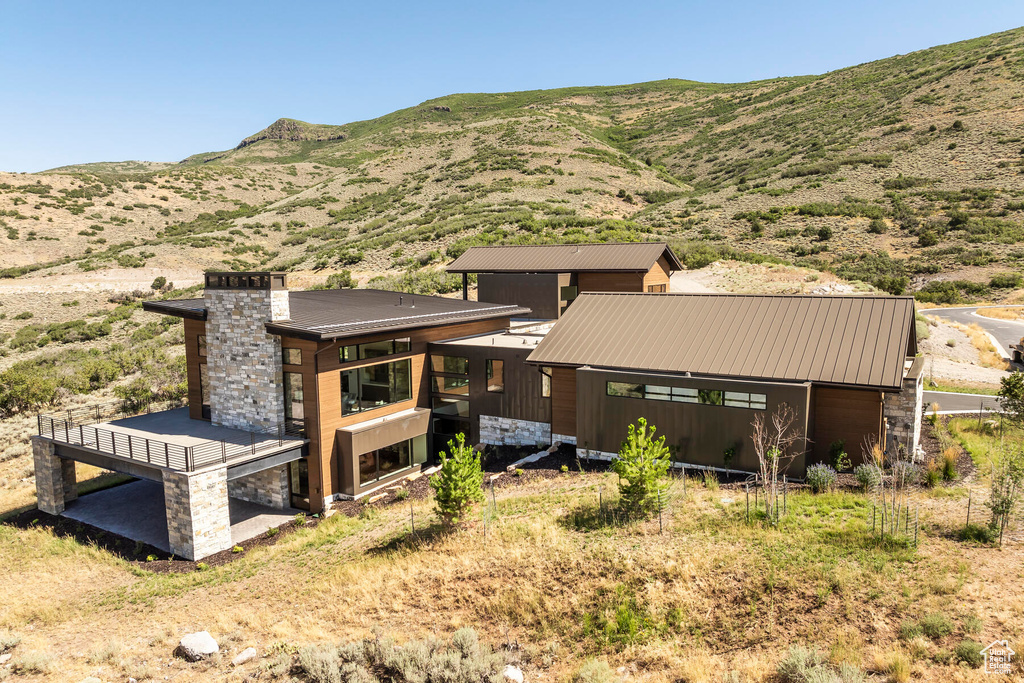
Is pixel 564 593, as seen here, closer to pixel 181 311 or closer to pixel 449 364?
pixel 449 364

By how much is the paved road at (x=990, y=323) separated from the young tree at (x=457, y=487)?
3318cm

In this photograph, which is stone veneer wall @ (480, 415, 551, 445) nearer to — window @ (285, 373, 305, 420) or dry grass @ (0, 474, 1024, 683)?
dry grass @ (0, 474, 1024, 683)

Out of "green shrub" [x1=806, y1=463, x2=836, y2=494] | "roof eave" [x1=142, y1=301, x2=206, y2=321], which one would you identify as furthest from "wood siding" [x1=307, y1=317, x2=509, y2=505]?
"green shrub" [x1=806, y1=463, x2=836, y2=494]

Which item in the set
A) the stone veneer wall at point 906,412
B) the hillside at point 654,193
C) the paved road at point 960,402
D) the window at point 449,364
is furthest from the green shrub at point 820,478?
the hillside at point 654,193

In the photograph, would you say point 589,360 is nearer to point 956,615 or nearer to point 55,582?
point 956,615

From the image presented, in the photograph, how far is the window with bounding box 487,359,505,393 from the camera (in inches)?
856

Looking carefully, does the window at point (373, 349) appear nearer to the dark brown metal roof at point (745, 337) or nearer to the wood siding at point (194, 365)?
the dark brown metal roof at point (745, 337)

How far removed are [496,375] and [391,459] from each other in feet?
15.1

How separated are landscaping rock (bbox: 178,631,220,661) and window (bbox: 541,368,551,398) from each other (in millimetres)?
12015

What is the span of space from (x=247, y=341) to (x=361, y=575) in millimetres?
9255

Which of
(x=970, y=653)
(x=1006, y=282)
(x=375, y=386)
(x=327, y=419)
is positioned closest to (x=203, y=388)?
(x=327, y=419)

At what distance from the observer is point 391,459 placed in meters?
20.8

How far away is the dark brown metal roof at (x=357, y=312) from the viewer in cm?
1817

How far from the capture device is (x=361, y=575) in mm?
13500
